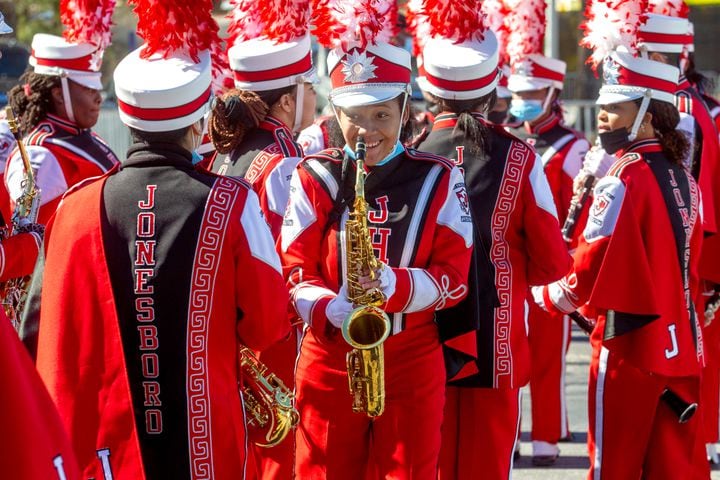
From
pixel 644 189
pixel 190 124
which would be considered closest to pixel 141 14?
pixel 190 124

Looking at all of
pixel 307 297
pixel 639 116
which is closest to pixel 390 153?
pixel 307 297

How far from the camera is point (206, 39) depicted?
4152 mm

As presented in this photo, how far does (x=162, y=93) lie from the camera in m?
3.88

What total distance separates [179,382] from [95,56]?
3160mm

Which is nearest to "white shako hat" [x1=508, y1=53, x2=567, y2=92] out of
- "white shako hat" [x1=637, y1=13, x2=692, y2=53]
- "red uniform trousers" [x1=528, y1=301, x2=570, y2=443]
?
"white shako hat" [x1=637, y1=13, x2=692, y2=53]

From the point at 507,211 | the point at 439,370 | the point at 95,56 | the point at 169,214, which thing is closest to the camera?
the point at 169,214

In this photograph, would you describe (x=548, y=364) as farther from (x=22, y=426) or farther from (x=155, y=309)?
(x=22, y=426)

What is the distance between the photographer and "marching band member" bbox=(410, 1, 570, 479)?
516 centimetres

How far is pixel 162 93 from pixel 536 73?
4.55 metres

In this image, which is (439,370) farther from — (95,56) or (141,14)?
(95,56)

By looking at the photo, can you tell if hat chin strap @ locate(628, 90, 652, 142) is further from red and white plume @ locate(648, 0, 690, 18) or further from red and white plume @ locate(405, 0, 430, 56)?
red and white plume @ locate(648, 0, 690, 18)

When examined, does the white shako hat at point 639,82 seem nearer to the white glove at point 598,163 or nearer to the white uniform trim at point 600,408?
the white glove at point 598,163

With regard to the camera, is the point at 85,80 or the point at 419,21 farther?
the point at 85,80

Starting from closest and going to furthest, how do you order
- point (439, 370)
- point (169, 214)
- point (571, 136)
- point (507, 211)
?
1. point (169, 214)
2. point (439, 370)
3. point (507, 211)
4. point (571, 136)
